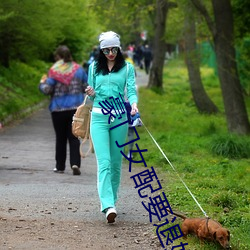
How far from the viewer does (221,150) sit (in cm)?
1352

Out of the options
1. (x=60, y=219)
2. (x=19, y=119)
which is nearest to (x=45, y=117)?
(x=19, y=119)

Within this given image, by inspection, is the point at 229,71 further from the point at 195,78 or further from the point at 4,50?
the point at 4,50

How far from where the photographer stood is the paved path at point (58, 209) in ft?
22.1

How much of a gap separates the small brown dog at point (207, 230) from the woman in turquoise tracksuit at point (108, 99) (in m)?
1.06

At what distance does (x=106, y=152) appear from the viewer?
748 cm

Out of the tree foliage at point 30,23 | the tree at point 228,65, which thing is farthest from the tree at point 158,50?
the tree at point 228,65

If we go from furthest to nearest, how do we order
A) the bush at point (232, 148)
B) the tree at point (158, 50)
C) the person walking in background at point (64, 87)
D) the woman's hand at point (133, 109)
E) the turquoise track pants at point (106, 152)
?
the tree at point (158, 50) → the bush at point (232, 148) → the person walking in background at point (64, 87) → the turquoise track pants at point (106, 152) → the woman's hand at point (133, 109)

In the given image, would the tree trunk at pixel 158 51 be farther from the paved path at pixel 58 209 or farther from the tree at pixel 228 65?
the paved path at pixel 58 209

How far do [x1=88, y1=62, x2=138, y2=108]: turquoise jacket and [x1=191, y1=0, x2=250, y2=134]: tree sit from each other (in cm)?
877

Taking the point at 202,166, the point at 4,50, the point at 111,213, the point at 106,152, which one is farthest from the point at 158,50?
the point at 111,213

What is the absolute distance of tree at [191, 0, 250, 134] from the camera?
1609 cm

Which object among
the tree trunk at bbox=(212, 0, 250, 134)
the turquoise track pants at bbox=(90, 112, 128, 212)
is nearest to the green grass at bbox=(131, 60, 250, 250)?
the tree trunk at bbox=(212, 0, 250, 134)

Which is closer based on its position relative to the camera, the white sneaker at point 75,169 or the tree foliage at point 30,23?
the white sneaker at point 75,169

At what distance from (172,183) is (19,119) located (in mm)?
10634
